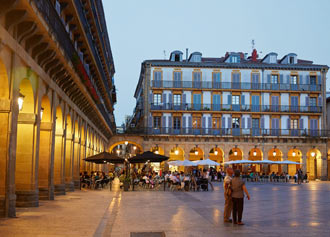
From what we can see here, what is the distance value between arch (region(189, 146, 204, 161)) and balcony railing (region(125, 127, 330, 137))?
2.03 meters

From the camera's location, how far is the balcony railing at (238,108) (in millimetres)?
59094

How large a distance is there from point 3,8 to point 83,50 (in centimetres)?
1686

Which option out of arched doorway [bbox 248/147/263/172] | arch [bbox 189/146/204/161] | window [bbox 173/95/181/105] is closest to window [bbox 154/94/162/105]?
window [bbox 173/95/181/105]

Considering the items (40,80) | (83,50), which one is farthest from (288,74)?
(40,80)

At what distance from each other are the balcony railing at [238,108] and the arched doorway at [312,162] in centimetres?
514

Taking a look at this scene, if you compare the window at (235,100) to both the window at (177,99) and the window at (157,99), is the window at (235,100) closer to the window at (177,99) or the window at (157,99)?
the window at (177,99)

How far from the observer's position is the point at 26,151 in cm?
1623

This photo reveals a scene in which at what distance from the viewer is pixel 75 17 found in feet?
74.0

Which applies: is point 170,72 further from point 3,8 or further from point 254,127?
point 3,8

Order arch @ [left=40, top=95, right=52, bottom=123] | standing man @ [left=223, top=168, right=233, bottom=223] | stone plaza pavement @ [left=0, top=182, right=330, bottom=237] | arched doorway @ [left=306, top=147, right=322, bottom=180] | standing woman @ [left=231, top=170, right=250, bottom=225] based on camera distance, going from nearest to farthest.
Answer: stone plaza pavement @ [left=0, top=182, right=330, bottom=237] < standing woman @ [left=231, top=170, right=250, bottom=225] < standing man @ [left=223, top=168, right=233, bottom=223] < arch @ [left=40, top=95, right=52, bottom=123] < arched doorway @ [left=306, top=147, right=322, bottom=180]

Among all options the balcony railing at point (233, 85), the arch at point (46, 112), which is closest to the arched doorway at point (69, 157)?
the arch at point (46, 112)

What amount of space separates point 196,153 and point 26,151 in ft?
144

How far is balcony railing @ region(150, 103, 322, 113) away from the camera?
59.1 m

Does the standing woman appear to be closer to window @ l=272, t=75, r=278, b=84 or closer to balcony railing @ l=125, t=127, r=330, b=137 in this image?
balcony railing @ l=125, t=127, r=330, b=137
